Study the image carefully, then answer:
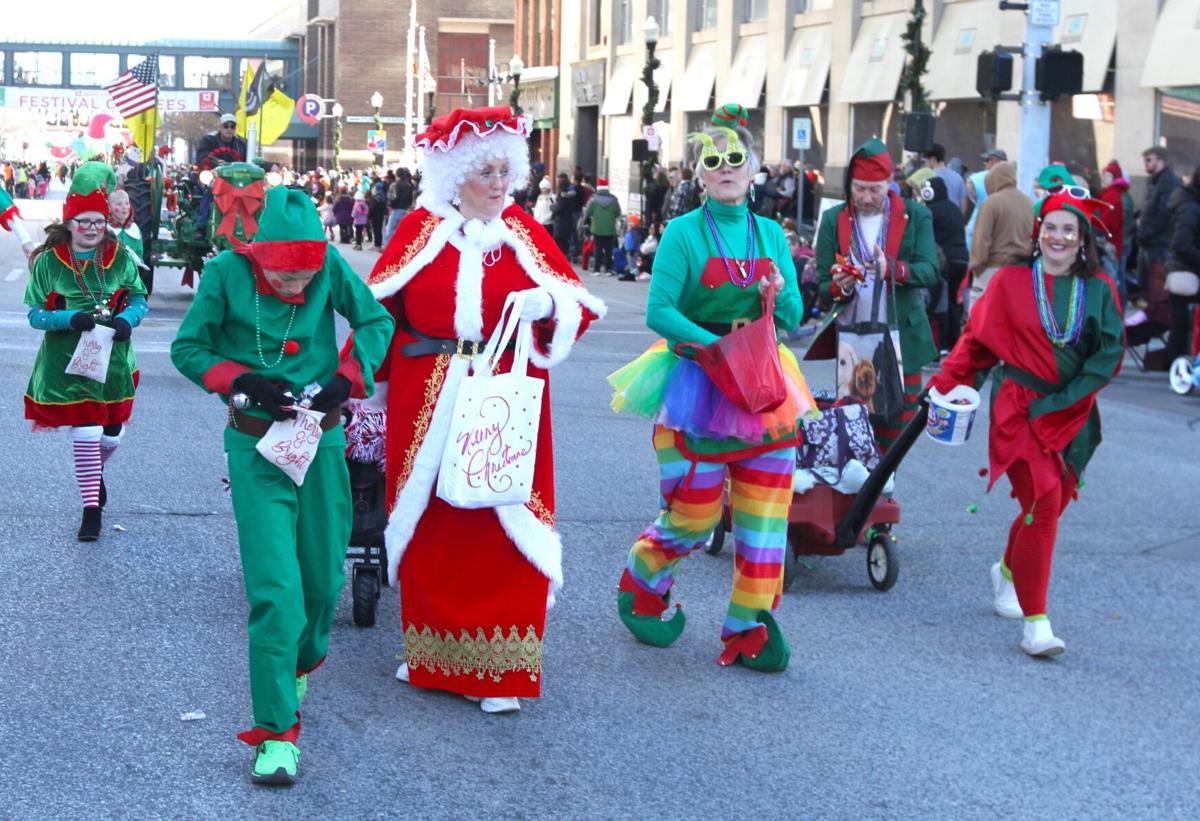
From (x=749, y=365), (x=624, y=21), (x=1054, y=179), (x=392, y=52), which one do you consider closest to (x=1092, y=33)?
(x=1054, y=179)

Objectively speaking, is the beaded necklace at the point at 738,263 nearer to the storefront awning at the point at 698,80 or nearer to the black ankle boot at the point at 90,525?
the black ankle boot at the point at 90,525

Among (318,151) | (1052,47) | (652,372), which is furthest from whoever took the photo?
(318,151)

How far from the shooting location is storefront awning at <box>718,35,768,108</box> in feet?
128

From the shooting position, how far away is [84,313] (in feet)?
26.3

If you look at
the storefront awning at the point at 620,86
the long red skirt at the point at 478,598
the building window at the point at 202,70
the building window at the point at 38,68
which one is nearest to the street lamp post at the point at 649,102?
the storefront awning at the point at 620,86

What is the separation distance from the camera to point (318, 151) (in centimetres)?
9575

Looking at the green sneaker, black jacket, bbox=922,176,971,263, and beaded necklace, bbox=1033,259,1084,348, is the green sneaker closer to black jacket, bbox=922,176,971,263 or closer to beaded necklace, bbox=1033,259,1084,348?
beaded necklace, bbox=1033,259,1084,348

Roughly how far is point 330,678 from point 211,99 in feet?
271

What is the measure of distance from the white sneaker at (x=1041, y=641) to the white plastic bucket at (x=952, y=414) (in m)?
0.79

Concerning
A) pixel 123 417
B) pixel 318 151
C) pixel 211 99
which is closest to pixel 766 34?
pixel 123 417

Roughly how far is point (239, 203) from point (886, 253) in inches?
134

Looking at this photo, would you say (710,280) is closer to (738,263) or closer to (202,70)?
(738,263)

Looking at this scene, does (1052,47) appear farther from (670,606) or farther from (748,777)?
(748,777)

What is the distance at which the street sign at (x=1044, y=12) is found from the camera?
18531mm
